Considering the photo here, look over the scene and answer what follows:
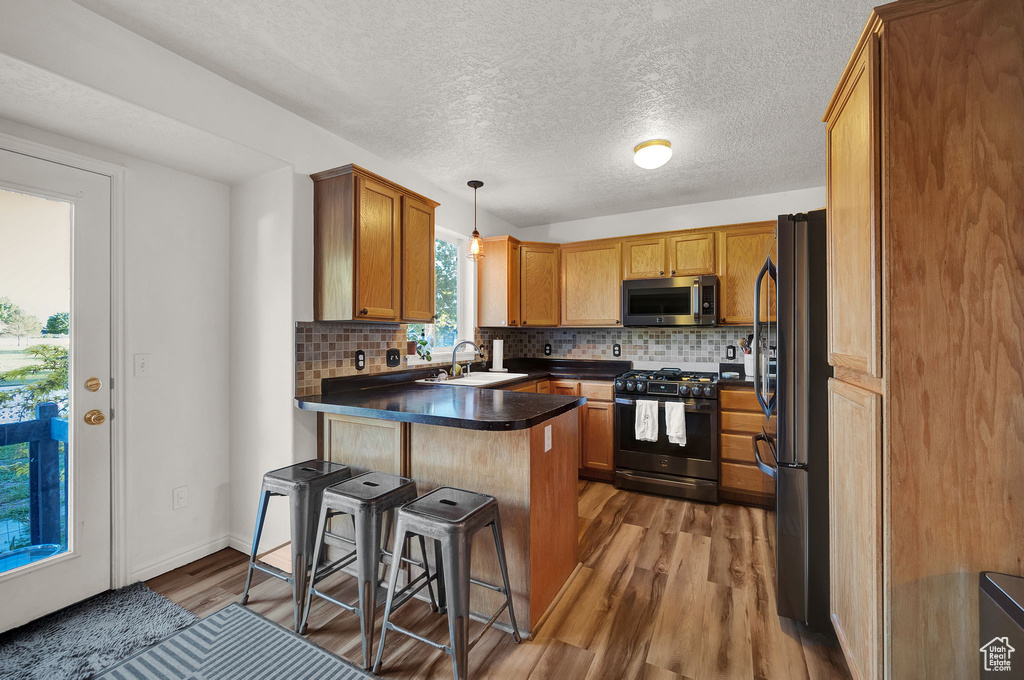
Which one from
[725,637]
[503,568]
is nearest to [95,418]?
[503,568]

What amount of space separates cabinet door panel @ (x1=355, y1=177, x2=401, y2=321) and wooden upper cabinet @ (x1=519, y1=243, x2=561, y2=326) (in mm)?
1870

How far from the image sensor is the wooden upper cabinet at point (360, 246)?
2.38 meters

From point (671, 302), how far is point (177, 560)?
12.7 feet

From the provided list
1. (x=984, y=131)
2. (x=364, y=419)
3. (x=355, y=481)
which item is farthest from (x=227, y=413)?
(x=984, y=131)

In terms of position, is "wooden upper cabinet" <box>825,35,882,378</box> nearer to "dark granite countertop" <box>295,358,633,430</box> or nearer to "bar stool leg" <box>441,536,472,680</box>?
"dark granite countertop" <box>295,358,633,430</box>

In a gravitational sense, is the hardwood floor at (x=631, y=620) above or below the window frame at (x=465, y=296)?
below

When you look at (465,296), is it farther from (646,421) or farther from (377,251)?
(646,421)

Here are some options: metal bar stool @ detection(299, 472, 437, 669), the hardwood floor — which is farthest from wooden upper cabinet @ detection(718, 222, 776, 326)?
metal bar stool @ detection(299, 472, 437, 669)

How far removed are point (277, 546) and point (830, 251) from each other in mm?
2959

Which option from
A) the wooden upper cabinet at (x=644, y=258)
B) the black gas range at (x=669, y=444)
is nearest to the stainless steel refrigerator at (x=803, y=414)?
the black gas range at (x=669, y=444)

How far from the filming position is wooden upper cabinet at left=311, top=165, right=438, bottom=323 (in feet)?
7.81

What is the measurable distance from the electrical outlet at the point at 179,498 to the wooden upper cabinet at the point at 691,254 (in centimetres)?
386

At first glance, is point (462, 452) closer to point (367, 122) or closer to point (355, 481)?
point (355, 481)

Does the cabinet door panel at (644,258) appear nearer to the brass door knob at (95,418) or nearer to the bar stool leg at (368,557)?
the bar stool leg at (368,557)
